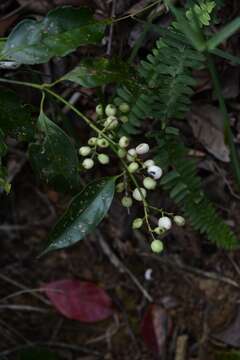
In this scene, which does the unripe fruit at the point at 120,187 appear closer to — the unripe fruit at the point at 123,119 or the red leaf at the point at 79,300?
the unripe fruit at the point at 123,119

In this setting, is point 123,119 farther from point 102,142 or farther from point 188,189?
point 188,189

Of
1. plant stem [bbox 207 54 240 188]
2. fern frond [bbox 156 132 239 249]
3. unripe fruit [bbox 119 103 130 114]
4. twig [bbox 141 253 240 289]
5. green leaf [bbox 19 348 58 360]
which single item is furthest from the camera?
twig [bbox 141 253 240 289]

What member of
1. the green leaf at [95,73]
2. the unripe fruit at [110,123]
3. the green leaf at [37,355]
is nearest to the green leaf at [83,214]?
the unripe fruit at [110,123]

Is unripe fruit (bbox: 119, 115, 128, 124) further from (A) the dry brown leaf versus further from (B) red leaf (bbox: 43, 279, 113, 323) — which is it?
(B) red leaf (bbox: 43, 279, 113, 323)

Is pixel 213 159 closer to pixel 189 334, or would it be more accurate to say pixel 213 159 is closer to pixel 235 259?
pixel 235 259

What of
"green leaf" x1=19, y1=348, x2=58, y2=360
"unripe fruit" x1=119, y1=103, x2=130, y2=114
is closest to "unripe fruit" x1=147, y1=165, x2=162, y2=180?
"unripe fruit" x1=119, y1=103, x2=130, y2=114

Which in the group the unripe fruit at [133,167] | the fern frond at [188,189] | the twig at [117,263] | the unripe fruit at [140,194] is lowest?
the twig at [117,263]

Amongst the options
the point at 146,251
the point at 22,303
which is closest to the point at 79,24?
the point at 146,251
